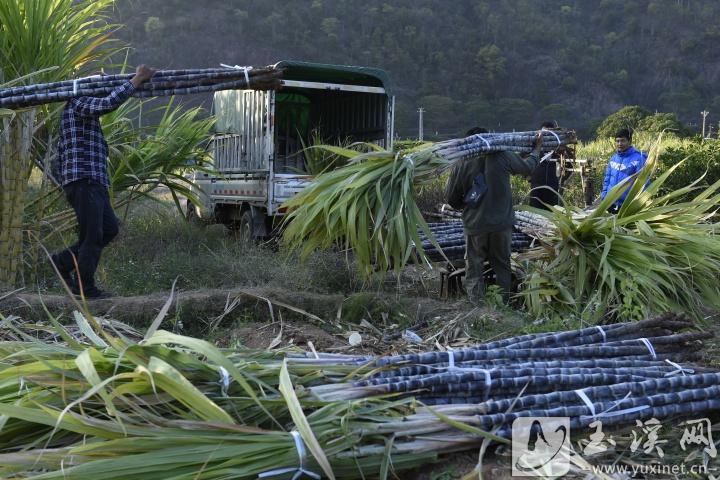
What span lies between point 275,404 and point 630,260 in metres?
3.50

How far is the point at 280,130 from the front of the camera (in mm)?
12086

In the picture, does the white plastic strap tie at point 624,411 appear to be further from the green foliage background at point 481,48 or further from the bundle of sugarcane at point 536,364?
the green foliage background at point 481,48

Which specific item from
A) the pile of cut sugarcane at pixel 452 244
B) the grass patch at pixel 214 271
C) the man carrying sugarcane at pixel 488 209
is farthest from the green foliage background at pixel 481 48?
the man carrying sugarcane at pixel 488 209

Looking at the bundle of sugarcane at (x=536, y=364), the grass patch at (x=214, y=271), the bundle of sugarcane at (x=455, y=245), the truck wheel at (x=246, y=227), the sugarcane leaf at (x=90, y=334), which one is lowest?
the truck wheel at (x=246, y=227)

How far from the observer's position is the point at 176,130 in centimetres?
784

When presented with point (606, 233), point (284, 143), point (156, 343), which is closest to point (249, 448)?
point (156, 343)

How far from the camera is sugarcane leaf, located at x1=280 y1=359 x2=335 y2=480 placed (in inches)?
99.3

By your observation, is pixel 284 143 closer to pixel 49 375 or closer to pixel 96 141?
pixel 96 141

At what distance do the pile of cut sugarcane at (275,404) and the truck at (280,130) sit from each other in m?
6.60

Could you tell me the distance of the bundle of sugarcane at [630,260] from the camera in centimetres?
532

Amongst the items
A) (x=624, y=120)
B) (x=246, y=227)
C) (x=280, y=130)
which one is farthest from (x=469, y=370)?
(x=624, y=120)

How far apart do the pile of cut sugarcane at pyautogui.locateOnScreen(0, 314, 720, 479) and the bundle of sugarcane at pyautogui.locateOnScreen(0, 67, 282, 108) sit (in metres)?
2.47

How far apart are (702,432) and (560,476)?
0.76m

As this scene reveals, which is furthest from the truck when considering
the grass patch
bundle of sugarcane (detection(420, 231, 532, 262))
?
bundle of sugarcane (detection(420, 231, 532, 262))
